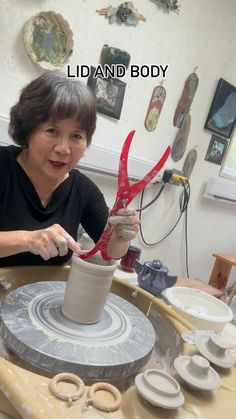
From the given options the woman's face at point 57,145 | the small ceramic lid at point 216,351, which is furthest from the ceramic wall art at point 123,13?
the small ceramic lid at point 216,351

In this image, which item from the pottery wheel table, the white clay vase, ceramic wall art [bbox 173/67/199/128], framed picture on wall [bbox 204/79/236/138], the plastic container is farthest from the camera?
framed picture on wall [bbox 204/79/236/138]

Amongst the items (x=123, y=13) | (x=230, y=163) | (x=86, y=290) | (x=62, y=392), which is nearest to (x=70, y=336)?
(x=86, y=290)

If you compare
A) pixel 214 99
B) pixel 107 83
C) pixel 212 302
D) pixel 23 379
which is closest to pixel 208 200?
pixel 214 99

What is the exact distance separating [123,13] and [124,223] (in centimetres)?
126

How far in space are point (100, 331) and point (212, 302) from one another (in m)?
0.49

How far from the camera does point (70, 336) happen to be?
2.43 ft

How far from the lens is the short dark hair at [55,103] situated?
97 cm

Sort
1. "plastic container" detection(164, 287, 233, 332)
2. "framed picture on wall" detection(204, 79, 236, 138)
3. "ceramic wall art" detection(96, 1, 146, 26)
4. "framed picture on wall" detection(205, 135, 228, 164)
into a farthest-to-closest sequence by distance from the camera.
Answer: "framed picture on wall" detection(205, 135, 228, 164)
"framed picture on wall" detection(204, 79, 236, 138)
"ceramic wall art" detection(96, 1, 146, 26)
"plastic container" detection(164, 287, 233, 332)

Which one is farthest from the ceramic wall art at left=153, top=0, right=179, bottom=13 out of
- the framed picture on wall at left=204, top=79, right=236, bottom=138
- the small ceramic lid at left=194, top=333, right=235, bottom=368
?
the small ceramic lid at left=194, top=333, right=235, bottom=368

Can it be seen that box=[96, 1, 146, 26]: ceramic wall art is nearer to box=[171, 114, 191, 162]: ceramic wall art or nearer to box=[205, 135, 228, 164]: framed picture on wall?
box=[171, 114, 191, 162]: ceramic wall art

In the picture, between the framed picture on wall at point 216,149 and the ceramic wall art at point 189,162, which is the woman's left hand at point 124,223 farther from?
the framed picture on wall at point 216,149

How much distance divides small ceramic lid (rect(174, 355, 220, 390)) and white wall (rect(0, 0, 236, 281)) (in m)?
1.26

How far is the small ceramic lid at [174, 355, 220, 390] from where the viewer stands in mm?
598

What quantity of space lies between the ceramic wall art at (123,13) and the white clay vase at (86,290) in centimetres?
129
